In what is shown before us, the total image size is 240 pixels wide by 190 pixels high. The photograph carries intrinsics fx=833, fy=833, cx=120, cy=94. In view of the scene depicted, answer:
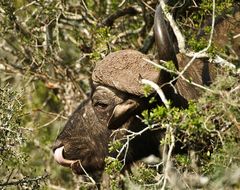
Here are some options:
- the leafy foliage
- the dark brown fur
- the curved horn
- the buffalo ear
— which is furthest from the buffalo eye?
the curved horn

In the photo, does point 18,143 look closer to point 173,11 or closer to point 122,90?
point 122,90

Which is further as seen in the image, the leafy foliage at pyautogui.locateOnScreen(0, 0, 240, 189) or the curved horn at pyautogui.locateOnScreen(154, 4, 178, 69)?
the curved horn at pyautogui.locateOnScreen(154, 4, 178, 69)

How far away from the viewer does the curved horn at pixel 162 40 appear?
19.2 ft

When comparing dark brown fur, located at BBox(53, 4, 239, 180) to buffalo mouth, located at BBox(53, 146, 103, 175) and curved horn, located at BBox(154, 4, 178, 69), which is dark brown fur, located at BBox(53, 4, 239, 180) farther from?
curved horn, located at BBox(154, 4, 178, 69)

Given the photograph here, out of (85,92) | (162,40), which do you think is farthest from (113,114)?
(85,92)

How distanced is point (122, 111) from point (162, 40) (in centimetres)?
74

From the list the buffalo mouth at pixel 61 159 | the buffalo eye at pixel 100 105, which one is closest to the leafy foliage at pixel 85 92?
the buffalo mouth at pixel 61 159

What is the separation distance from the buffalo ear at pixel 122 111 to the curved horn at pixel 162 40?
0.53m

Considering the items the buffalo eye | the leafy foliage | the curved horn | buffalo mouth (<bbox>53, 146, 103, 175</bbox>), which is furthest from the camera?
buffalo mouth (<bbox>53, 146, 103, 175</bbox>)

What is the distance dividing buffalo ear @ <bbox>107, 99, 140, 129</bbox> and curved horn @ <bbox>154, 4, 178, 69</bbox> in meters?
0.53

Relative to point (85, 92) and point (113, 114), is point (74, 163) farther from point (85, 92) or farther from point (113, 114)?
point (85, 92)

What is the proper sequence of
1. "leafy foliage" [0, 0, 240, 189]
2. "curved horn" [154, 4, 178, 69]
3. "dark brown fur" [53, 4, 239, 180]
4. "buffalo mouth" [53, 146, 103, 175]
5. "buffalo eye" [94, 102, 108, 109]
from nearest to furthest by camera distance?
"leafy foliage" [0, 0, 240, 189]
"curved horn" [154, 4, 178, 69]
"dark brown fur" [53, 4, 239, 180]
"buffalo eye" [94, 102, 108, 109]
"buffalo mouth" [53, 146, 103, 175]

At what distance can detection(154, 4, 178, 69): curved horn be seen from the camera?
5.86 meters

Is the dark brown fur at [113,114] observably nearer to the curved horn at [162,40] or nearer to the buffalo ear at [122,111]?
the buffalo ear at [122,111]
